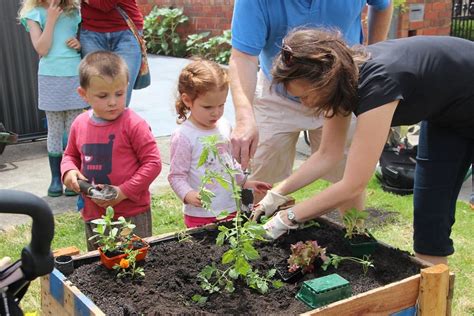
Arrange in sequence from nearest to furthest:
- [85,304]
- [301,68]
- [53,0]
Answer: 1. [85,304]
2. [301,68]
3. [53,0]

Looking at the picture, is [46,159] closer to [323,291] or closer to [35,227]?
[323,291]

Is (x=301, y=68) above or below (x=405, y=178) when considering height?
above

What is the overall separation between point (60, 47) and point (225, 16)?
24.2 feet

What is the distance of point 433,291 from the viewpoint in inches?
82.7

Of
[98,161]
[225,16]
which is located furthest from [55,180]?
[225,16]

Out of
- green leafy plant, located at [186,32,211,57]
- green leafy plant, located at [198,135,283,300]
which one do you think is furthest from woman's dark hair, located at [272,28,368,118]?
green leafy plant, located at [186,32,211,57]

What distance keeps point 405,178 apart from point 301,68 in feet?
9.19

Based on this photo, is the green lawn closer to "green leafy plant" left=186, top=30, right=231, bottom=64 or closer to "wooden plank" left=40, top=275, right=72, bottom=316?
"wooden plank" left=40, top=275, right=72, bottom=316

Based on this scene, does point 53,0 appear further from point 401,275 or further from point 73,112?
point 401,275

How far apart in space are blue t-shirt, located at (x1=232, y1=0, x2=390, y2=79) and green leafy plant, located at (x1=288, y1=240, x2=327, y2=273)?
3.19 ft

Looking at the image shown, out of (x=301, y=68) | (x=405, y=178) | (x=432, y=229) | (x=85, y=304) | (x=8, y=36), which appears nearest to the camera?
(x=85, y=304)

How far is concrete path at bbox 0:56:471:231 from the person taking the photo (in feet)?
14.5

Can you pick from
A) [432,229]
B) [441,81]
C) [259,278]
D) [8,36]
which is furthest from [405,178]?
[8,36]

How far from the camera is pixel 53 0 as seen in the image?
4234mm
